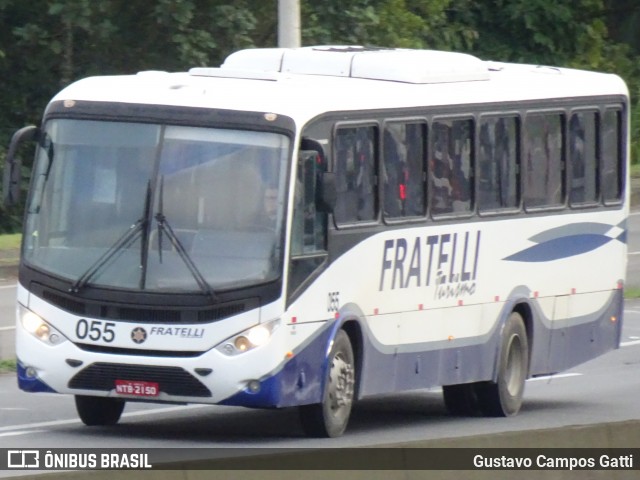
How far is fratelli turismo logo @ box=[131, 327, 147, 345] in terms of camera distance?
12.1 meters

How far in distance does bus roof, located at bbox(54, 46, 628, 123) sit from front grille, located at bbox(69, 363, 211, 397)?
1.91m

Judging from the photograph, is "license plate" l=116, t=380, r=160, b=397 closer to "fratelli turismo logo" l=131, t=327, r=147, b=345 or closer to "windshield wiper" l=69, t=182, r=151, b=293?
"fratelli turismo logo" l=131, t=327, r=147, b=345

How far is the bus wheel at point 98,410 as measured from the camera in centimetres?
1327

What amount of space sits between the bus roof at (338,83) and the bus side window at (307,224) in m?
0.34

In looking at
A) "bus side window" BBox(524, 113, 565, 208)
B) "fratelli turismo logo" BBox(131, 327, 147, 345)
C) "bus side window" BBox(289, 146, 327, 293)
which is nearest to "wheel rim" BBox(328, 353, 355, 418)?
"bus side window" BBox(289, 146, 327, 293)

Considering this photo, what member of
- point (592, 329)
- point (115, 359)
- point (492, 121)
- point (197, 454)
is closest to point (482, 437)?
point (197, 454)

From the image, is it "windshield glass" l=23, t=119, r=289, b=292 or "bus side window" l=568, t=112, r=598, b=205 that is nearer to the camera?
"windshield glass" l=23, t=119, r=289, b=292

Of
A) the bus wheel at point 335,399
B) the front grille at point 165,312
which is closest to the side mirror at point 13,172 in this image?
the front grille at point 165,312

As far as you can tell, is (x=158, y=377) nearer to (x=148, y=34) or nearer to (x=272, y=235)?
(x=272, y=235)

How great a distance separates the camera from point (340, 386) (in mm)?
12945

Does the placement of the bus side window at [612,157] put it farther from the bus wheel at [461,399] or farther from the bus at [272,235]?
the bus wheel at [461,399]

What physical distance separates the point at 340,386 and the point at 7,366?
213 inches

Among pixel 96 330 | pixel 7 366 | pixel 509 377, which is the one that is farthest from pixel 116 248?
pixel 7 366

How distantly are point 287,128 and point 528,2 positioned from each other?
95.6ft
